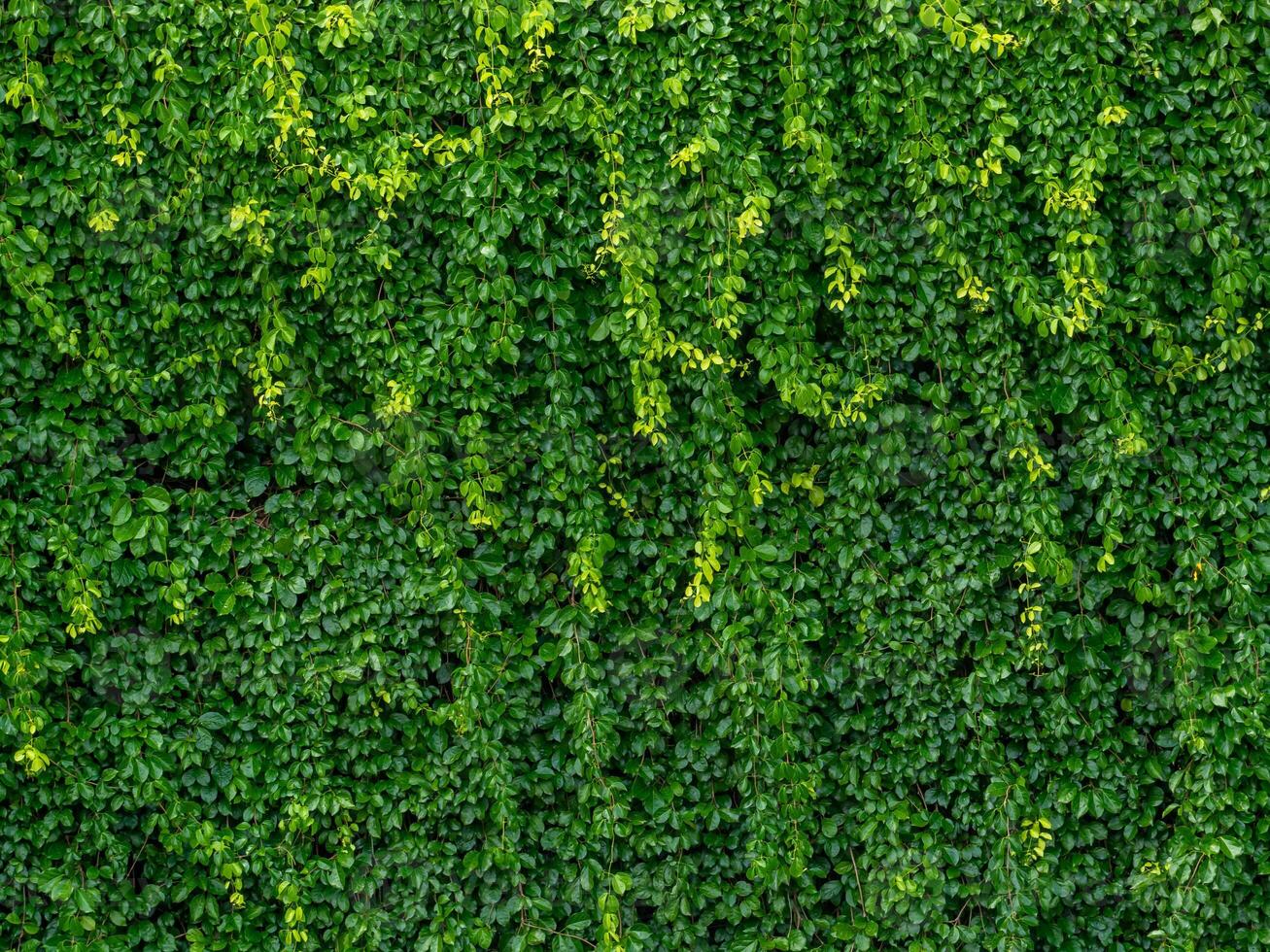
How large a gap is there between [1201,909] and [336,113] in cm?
340

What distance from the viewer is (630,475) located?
3619 millimetres

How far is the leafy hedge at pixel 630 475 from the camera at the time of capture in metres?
3.39

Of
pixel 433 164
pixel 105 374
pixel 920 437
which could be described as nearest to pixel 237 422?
pixel 105 374

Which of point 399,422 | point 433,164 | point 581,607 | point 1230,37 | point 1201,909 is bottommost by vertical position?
point 1201,909

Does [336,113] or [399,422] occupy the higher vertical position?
[336,113]

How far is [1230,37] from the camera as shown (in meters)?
3.36

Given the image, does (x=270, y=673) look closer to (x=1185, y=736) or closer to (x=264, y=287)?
(x=264, y=287)

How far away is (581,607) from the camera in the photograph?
3.52 meters

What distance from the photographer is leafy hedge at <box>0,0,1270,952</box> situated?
339 centimetres

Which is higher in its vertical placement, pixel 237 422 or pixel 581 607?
pixel 237 422

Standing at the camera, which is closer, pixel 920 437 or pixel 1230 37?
pixel 1230 37

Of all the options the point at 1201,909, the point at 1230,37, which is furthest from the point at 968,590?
the point at 1230,37

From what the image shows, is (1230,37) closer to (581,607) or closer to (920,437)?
(920,437)

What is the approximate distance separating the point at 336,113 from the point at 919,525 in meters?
2.11
